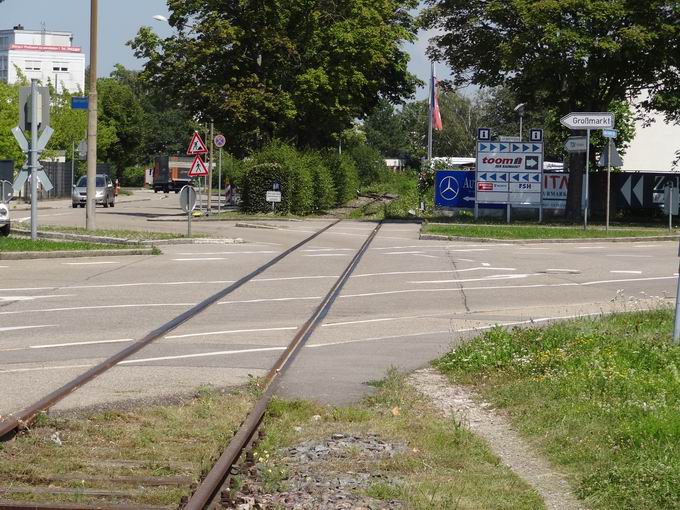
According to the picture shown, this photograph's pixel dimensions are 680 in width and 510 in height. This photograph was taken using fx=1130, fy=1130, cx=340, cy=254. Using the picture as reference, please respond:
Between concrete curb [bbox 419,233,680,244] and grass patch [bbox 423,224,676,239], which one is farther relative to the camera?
grass patch [bbox 423,224,676,239]

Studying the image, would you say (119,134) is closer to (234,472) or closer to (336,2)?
(336,2)

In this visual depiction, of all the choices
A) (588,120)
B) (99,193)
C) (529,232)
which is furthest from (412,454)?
(99,193)

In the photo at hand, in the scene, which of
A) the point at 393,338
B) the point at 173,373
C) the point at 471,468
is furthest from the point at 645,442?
the point at 393,338

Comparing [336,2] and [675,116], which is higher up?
[336,2]

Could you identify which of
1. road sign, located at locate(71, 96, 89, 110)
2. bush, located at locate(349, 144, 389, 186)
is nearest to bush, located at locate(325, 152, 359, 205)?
bush, located at locate(349, 144, 389, 186)

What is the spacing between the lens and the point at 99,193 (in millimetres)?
59031

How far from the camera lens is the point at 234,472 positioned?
265 inches

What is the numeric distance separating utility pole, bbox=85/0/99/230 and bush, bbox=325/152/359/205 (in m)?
21.3

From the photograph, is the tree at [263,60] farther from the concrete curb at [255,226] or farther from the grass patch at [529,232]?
the grass patch at [529,232]

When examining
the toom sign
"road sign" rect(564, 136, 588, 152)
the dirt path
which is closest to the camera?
the dirt path

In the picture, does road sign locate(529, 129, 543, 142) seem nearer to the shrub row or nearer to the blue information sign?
the blue information sign

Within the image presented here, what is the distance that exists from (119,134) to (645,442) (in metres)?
122

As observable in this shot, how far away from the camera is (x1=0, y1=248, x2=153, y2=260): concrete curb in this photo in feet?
77.2

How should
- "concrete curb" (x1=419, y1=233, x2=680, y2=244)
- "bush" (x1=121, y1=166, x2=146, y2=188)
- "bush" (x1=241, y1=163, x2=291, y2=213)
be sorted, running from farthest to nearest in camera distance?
"bush" (x1=121, y1=166, x2=146, y2=188) → "bush" (x1=241, y1=163, x2=291, y2=213) → "concrete curb" (x1=419, y1=233, x2=680, y2=244)
